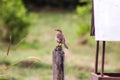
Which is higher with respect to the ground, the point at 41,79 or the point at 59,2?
the point at 59,2

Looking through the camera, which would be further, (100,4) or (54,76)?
(100,4)

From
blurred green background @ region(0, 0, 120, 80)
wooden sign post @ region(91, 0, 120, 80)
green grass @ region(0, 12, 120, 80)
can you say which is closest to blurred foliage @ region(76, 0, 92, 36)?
blurred green background @ region(0, 0, 120, 80)

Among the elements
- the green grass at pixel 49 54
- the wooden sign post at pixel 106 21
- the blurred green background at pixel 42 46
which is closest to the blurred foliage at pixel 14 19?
the blurred green background at pixel 42 46

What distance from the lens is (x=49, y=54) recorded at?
18188mm

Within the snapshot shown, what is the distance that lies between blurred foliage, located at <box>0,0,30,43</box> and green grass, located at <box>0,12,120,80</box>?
0.43 metres

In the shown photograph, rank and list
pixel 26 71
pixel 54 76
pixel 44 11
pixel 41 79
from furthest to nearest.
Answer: pixel 44 11 < pixel 26 71 < pixel 41 79 < pixel 54 76

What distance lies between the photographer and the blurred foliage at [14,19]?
19.2 m

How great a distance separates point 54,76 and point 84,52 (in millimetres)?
12406

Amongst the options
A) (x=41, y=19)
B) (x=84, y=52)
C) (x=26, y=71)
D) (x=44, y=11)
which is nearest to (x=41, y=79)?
(x=26, y=71)

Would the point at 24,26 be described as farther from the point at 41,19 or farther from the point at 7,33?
the point at 41,19

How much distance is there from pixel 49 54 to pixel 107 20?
1109cm

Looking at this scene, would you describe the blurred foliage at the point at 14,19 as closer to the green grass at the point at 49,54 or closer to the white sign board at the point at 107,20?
the green grass at the point at 49,54

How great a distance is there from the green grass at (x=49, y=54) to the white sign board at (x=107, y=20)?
2978 mm

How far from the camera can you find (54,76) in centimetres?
681
